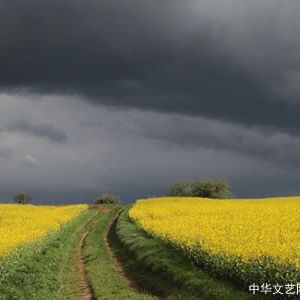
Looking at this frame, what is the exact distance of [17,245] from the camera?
1223 inches

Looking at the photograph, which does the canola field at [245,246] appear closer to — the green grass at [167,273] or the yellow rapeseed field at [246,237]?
the yellow rapeseed field at [246,237]

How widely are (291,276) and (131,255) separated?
17.0 m

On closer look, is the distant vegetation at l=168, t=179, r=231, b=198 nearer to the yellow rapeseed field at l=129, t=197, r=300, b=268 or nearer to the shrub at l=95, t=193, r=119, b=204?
the shrub at l=95, t=193, r=119, b=204

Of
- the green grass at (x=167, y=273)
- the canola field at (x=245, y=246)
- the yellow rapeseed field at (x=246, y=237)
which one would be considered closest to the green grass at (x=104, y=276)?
the green grass at (x=167, y=273)

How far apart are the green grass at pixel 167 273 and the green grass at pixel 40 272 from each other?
317cm

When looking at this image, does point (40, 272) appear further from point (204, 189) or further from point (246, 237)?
point (204, 189)

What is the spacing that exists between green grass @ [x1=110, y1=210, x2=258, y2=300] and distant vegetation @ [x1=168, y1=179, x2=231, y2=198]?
76.1m

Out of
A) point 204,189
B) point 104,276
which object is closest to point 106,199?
point 204,189

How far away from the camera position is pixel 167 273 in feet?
83.4

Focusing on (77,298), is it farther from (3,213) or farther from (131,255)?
(3,213)

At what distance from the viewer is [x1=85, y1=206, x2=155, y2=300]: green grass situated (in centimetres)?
2262

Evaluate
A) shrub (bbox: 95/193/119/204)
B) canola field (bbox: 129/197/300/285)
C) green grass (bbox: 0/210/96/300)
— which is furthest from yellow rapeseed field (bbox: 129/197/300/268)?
shrub (bbox: 95/193/119/204)

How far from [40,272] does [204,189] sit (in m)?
89.3

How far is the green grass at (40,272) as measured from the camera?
904 inches
